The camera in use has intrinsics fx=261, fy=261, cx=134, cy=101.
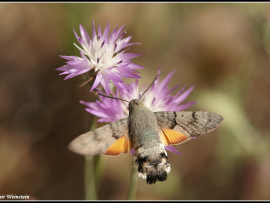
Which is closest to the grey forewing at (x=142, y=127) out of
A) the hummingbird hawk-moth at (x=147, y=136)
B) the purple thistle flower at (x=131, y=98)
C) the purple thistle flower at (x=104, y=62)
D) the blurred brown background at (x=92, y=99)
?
the hummingbird hawk-moth at (x=147, y=136)

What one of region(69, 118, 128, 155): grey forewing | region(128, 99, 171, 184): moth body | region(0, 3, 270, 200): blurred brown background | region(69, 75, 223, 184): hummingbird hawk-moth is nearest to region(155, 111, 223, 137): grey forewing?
region(69, 75, 223, 184): hummingbird hawk-moth

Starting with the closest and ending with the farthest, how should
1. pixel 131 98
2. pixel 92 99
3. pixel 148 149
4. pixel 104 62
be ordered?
pixel 148 149 → pixel 104 62 → pixel 131 98 → pixel 92 99

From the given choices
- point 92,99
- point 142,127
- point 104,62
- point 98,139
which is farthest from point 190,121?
point 92,99

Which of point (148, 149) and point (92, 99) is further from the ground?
point (92, 99)

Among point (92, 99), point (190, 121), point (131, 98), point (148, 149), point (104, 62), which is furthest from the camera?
point (92, 99)

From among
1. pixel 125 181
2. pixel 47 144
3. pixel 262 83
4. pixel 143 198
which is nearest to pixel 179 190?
pixel 143 198

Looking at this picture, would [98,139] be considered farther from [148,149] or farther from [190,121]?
[190,121]
